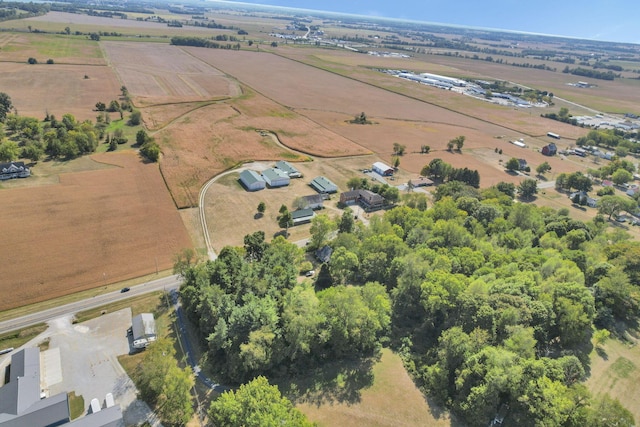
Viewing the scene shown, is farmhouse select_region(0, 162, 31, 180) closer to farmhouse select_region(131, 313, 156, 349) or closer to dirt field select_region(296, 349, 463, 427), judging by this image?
farmhouse select_region(131, 313, 156, 349)

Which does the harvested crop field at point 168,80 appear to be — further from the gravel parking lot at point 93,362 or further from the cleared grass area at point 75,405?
the cleared grass area at point 75,405

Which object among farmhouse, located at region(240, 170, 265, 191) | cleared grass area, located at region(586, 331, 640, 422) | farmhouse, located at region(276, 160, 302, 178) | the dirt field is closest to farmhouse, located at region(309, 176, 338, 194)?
farmhouse, located at region(276, 160, 302, 178)

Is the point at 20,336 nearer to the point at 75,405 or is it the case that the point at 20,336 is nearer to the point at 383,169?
the point at 75,405

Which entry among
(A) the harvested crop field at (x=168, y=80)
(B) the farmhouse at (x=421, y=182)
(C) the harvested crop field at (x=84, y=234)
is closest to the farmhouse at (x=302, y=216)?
(C) the harvested crop field at (x=84, y=234)

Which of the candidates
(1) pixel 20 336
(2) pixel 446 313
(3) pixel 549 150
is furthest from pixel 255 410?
(3) pixel 549 150

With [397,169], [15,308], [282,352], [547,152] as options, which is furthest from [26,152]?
[547,152]

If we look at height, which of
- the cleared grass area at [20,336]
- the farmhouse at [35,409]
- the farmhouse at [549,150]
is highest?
the farmhouse at [549,150]
